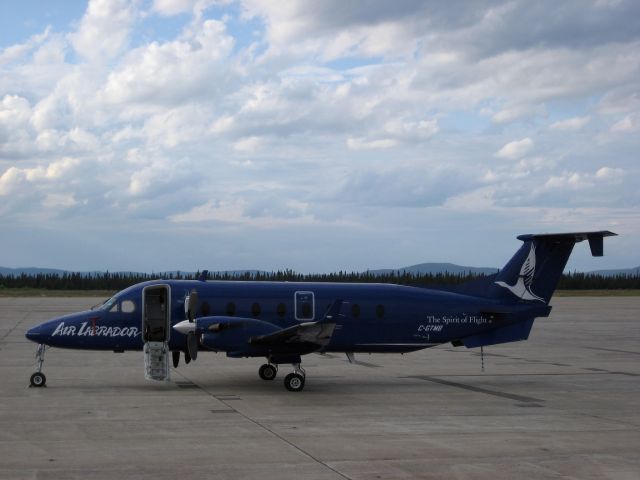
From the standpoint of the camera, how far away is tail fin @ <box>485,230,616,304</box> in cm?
2395

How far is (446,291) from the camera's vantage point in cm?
2420

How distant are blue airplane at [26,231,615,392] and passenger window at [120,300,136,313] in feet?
0.08

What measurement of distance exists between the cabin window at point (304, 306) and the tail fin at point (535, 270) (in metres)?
5.29

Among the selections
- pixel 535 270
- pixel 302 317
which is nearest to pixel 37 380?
pixel 302 317

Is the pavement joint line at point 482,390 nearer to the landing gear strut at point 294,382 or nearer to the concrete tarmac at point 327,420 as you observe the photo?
the concrete tarmac at point 327,420

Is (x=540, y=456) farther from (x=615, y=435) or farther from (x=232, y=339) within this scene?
(x=232, y=339)

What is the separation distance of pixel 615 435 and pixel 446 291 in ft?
31.5

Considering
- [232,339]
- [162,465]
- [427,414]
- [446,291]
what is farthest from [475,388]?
[162,465]

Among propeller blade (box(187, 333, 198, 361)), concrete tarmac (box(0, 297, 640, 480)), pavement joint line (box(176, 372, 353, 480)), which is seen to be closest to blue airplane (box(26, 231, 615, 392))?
propeller blade (box(187, 333, 198, 361))

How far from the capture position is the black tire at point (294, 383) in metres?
20.5

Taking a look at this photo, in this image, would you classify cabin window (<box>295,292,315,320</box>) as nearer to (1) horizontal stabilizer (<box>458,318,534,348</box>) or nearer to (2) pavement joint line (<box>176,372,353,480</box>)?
(2) pavement joint line (<box>176,372,353,480</box>)

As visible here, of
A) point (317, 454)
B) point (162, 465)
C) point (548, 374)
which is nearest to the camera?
point (162, 465)

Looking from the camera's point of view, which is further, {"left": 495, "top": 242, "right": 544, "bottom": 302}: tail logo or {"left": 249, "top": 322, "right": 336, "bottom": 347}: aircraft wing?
{"left": 495, "top": 242, "right": 544, "bottom": 302}: tail logo

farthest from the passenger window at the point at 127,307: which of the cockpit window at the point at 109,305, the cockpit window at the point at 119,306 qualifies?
the cockpit window at the point at 109,305
